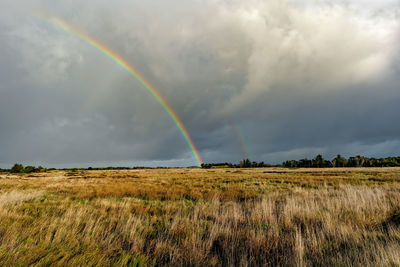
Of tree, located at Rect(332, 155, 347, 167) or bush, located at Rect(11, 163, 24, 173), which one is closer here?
bush, located at Rect(11, 163, 24, 173)

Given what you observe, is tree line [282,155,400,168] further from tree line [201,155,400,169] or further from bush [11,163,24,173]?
bush [11,163,24,173]

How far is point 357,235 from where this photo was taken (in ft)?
15.1

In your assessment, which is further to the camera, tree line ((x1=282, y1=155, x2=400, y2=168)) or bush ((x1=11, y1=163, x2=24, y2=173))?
tree line ((x1=282, y1=155, x2=400, y2=168))

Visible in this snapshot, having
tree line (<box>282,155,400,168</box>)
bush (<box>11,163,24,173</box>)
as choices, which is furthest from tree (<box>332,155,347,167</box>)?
bush (<box>11,163,24,173</box>)

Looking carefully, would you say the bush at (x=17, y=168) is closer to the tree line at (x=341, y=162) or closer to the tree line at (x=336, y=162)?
the tree line at (x=336, y=162)

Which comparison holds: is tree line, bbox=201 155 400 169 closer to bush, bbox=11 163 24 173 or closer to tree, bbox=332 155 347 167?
tree, bbox=332 155 347 167

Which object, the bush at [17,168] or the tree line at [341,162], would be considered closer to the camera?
the bush at [17,168]

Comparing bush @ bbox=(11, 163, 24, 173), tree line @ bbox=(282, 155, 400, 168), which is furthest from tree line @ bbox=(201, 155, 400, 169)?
bush @ bbox=(11, 163, 24, 173)

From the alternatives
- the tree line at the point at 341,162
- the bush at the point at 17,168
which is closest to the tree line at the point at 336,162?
the tree line at the point at 341,162

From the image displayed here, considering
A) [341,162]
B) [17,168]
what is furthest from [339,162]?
[17,168]

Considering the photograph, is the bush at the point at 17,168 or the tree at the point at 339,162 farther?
→ the tree at the point at 339,162

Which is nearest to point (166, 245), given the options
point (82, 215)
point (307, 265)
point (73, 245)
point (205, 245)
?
point (205, 245)

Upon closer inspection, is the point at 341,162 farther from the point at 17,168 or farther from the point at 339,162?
the point at 17,168

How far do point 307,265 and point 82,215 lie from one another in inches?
266
